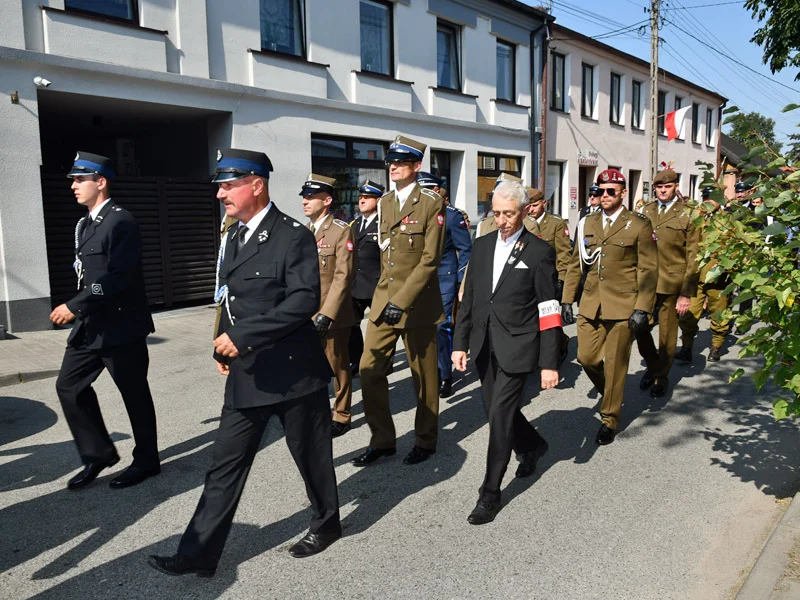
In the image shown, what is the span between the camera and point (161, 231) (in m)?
10.9

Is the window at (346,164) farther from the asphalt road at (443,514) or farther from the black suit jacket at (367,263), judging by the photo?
the asphalt road at (443,514)

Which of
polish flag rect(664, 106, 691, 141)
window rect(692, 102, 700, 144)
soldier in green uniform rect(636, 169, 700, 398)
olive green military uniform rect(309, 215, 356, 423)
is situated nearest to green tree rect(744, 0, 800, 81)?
soldier in green uniform rect(636, 169, 700, 398)

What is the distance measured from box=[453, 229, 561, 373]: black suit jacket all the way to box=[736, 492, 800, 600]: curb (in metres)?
1.32

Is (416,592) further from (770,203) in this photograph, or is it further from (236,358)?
(770,203)

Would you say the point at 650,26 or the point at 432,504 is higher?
the point at 650,26

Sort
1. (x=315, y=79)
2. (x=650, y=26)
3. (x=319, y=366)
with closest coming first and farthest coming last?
(x=319, y=366)
(x=315, y=79)
(x=650, y=26)

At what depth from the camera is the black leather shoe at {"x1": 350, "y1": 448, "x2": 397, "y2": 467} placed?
4434 millimetres

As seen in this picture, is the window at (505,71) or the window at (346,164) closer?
the window at (346,164)

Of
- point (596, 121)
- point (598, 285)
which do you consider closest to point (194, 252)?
point (598, 285)

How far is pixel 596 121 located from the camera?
22531 millimetres

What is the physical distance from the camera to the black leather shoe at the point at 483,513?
11.8ft

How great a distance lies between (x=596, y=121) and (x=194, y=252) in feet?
52.7

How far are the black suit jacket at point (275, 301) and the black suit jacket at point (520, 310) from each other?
1202 millimetres

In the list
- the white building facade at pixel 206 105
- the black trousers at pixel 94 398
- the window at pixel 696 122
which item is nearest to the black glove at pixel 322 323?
the black trousers at pixel 94 398
